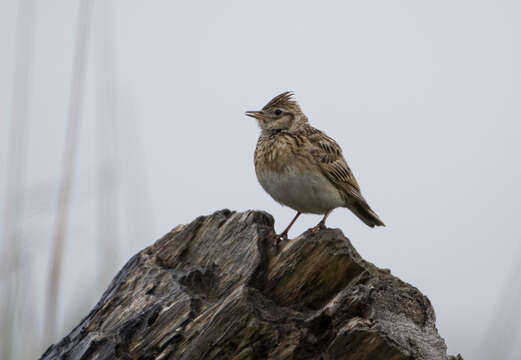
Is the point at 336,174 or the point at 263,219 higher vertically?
the point at 336,174

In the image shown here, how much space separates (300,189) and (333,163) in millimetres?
606

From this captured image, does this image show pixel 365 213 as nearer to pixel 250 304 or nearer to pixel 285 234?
pixel 285 234

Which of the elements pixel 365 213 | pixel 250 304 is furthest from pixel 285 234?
pixel 365 213

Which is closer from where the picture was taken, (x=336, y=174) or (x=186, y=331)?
(x=186, y=331)

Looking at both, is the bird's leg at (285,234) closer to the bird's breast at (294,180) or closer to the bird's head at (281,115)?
the bird's breast at (294,180)

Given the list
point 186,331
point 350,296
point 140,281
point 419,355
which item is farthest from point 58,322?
point 419,355

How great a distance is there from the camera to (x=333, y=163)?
711 centimetres

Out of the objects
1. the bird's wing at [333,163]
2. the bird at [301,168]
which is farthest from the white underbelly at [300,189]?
the bird's wing at [333,163]

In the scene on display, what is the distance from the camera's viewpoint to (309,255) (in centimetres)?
457

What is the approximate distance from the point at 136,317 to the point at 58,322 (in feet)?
3.99

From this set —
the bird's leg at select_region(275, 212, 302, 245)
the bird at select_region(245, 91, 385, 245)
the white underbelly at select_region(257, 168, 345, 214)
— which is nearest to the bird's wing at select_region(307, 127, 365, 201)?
the bird at select_region(245, 91, 385, 245)

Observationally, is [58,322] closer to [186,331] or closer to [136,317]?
[136,317]

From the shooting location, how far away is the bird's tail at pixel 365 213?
7439 millimetres

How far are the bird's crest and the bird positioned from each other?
11 millimetres
